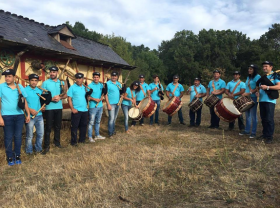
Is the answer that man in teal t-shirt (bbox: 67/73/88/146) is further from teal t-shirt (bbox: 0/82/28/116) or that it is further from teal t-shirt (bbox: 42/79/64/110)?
teal t-shirt (bbox: 0/82/28/116)

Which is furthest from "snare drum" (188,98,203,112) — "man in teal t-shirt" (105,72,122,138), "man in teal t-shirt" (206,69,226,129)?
"man in teal t-shirt" (105,72,122,138)

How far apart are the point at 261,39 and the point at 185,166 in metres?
52.8

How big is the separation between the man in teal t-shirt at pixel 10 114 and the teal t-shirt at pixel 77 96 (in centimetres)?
132

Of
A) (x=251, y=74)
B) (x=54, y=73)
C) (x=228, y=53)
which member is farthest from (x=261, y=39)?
(x=54, y=73)

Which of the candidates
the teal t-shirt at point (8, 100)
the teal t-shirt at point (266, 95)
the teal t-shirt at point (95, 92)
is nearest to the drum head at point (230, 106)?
the teal t-shirt at point (266, 95)

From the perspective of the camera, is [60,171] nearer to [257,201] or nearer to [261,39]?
[257,201]

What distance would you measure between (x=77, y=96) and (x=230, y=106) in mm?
4435

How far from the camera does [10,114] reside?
447 cm

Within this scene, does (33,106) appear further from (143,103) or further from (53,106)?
(143,103)

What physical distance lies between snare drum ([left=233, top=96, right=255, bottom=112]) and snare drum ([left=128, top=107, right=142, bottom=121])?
3.12 m

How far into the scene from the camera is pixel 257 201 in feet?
9.46

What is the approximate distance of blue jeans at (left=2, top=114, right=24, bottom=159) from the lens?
4.50 metres

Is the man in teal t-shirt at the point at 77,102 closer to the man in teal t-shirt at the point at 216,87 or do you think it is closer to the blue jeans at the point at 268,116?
the man in teal t-shirt at the point at 216,87

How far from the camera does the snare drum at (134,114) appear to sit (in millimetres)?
7637
